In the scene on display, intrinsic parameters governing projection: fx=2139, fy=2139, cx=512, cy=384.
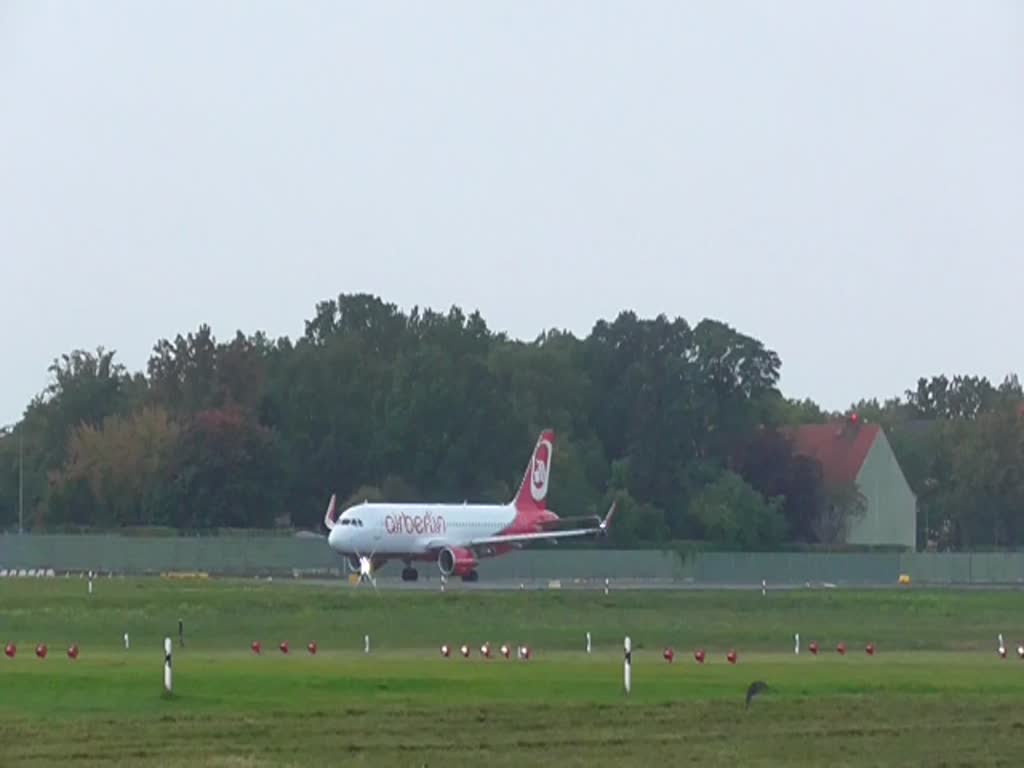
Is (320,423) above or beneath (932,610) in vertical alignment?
above

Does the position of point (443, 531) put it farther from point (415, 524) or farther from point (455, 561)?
point (455, 561)

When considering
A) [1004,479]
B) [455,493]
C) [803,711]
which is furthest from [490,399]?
[803,711]

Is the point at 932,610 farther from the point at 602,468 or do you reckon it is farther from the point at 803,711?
the point at 602,468

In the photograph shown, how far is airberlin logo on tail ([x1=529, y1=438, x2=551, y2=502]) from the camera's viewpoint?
92188mm

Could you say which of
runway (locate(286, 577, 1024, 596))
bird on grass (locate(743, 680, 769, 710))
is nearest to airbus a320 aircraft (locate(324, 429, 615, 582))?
runway (locate(286, 577, 1024, 596))

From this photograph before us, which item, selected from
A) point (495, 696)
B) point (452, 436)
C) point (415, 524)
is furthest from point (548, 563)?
point (495, 696)

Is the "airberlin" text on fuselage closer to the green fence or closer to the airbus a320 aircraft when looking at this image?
the airbus a320 aircraft

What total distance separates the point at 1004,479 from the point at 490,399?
33.4m

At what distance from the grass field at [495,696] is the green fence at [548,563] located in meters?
38.4

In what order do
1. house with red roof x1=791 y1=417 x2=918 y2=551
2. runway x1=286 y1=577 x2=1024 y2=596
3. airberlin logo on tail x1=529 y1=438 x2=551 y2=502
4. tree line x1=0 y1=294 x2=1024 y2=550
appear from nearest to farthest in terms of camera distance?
1. runway x1=286 y1=577 x2=1024 y2=596
2. airberlin logo on tail x1=529 y1=438 x2=551 y2=502
3. tree line x1=0 y1=294 x2=1024 y2=550
4. house with red roof x1=791 y1=417 x2=918 y2=551

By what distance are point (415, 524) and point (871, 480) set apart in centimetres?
4529

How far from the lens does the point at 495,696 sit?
90.5 feet

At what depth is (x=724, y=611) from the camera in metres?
61.9

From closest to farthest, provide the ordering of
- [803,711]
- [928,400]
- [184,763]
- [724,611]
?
1. [184,763]
2. [803,711]
3. [724,611]
4. [928,400]
